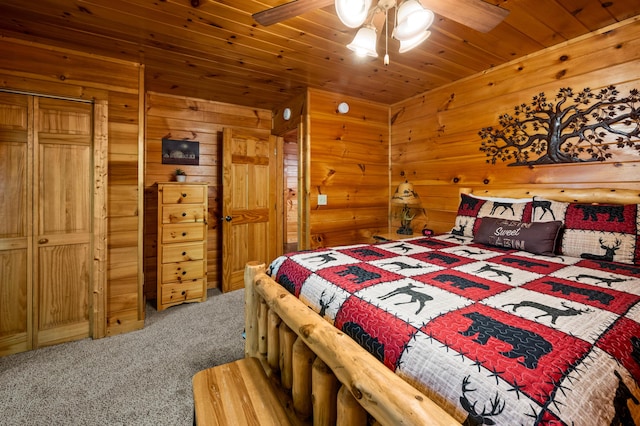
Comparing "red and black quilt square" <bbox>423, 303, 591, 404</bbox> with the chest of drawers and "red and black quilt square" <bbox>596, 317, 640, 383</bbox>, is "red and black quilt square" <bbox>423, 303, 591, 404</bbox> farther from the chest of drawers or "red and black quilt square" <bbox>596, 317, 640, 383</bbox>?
the chest of drawers

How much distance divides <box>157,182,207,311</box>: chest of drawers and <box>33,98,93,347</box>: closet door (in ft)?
2.01

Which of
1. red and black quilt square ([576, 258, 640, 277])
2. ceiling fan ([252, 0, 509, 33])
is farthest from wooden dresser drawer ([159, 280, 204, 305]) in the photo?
red and black quilt square ([576, 258, 640, 277])

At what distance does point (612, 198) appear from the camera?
188cm

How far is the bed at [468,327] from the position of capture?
0.63 metres

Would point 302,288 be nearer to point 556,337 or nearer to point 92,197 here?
point 556,337

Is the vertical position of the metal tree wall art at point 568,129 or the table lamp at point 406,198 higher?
the metal tree wall art at point 568,129

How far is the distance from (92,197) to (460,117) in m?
3.42

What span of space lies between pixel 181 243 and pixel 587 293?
3.05 m

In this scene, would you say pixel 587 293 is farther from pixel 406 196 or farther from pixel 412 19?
pixel 406 196

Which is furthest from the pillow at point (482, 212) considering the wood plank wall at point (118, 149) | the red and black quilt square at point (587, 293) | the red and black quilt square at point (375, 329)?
the wood plank wall at point (118, 149)

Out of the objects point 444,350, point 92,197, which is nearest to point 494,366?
point 444,350

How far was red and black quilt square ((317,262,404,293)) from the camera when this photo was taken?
1.17 meters

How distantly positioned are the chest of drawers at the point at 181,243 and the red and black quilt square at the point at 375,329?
2361mm

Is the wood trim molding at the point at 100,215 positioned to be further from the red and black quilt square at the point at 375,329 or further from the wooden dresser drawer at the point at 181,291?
the red and black quilt square at the point at 375,329
